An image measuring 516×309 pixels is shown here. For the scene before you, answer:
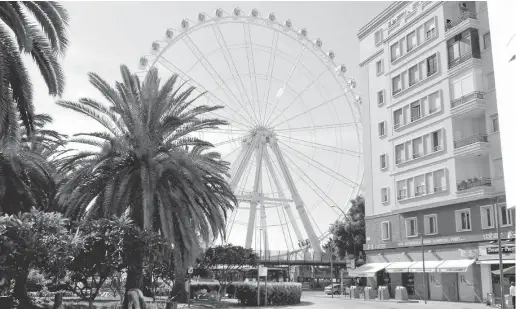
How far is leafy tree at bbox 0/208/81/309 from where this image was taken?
16969 mm

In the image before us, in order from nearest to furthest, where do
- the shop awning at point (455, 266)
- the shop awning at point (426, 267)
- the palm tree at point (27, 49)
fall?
the palm tree at point (27, 49), the shop awning at point (455, 266), the shop awning at point (426, 267)

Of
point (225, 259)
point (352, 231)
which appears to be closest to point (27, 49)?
point (225, 259)

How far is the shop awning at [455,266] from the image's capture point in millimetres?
35875

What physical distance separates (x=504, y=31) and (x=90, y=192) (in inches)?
860

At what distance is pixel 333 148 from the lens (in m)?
48.8

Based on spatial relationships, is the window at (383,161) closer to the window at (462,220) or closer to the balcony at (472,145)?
the balcony at (472,145)

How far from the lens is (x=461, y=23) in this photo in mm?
38500

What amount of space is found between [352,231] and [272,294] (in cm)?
2914

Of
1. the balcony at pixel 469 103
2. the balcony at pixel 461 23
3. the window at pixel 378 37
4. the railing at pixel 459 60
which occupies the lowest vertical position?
the balcony at pixel 469 103

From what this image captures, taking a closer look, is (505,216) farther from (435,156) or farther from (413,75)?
(413,75)

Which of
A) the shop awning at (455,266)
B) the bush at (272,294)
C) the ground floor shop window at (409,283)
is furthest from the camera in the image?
the ground floor shop window at (409,283)

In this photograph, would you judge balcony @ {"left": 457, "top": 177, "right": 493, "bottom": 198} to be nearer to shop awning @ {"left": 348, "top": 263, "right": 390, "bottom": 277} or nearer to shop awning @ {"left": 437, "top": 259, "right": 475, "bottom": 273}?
shop awning @ {"left": 437, "top": 259, "right": 475, "bottom": 273}

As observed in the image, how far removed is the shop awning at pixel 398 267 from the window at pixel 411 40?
58.1ft

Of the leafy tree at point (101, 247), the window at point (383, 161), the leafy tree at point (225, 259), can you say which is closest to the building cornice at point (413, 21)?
the window at point (383, 161)
